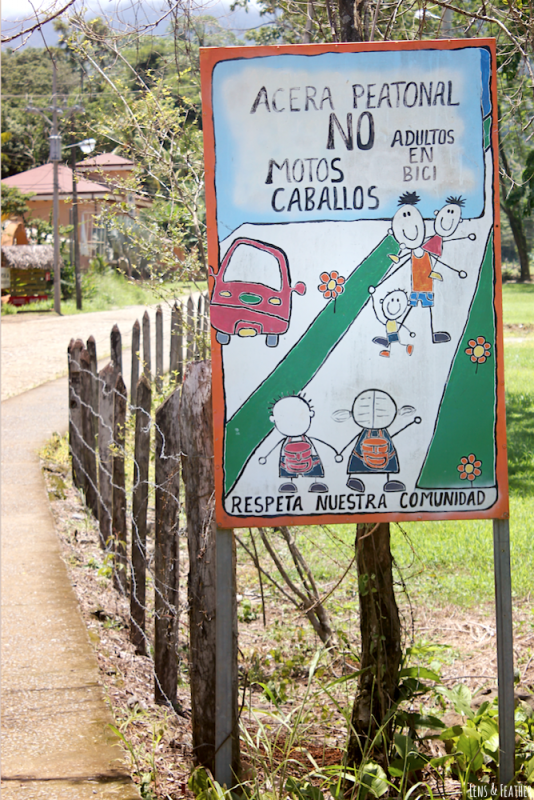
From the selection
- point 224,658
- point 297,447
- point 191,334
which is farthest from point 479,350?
point 191,334

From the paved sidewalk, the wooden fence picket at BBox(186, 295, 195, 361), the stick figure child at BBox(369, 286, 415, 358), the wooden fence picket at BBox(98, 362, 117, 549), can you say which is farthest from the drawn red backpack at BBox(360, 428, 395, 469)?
the paved sidewalk

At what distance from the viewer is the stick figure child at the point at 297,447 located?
240cm

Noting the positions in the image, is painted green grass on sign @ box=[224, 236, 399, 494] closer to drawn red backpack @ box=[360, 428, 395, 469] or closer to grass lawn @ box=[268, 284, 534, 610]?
drawn red backpack @ box=[360, 428, 395, 469]

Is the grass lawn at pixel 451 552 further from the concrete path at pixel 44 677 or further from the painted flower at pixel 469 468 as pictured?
the concrete path at pixel 44 677

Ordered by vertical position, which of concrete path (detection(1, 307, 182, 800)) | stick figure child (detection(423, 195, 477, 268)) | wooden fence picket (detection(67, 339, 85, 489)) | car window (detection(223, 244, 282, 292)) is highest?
stick figure child (detection(423, 195, 477, 268))

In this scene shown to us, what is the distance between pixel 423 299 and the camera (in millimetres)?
2381

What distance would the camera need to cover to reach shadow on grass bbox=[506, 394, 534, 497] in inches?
254

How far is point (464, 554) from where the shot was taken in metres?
5.10

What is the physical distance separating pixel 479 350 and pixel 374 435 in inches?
16.7

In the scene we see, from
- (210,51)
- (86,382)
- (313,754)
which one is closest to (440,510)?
(313,754)

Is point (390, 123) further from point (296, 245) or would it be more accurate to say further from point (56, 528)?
point (56, 528)

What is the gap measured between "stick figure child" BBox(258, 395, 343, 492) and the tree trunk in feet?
1.51

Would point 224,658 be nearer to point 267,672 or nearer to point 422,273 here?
point 422,273

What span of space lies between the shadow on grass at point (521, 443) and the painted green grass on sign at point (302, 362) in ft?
14.1
